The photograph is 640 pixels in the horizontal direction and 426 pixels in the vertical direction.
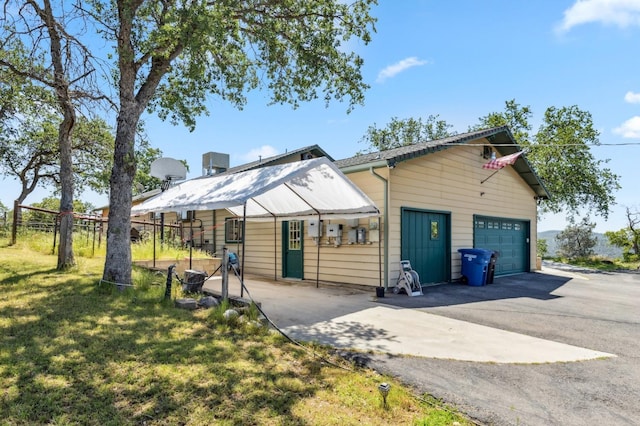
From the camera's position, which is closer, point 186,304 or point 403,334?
point 403,334

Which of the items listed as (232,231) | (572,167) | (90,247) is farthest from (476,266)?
(572,167)

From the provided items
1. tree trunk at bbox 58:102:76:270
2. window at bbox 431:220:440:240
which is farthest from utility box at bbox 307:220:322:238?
tree trunk at bbox 58:102:76:270

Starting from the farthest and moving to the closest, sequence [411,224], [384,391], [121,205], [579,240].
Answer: [579,240] < [411,224] < [121,205] < [384,391]

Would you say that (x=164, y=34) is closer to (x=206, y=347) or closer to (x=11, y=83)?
(x=11, y=83)

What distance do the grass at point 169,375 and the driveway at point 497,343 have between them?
48 cm

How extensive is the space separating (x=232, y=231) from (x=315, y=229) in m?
Result: 4.43

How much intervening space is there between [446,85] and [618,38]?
15.4 feet

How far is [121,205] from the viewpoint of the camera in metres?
6.59

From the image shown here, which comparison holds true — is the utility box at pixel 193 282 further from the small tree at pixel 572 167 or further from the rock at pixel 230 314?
the small tree at pixel 572 167

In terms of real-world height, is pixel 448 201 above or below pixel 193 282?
above

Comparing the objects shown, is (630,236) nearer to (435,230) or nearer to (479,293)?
(435,230)

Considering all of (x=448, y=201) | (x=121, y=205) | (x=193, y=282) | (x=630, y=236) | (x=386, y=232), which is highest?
(x=448, y=201)

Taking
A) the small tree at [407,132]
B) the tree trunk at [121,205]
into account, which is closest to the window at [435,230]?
the tree trunk at [121,205]

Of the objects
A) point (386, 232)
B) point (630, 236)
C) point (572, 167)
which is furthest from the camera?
point (630, 236)
